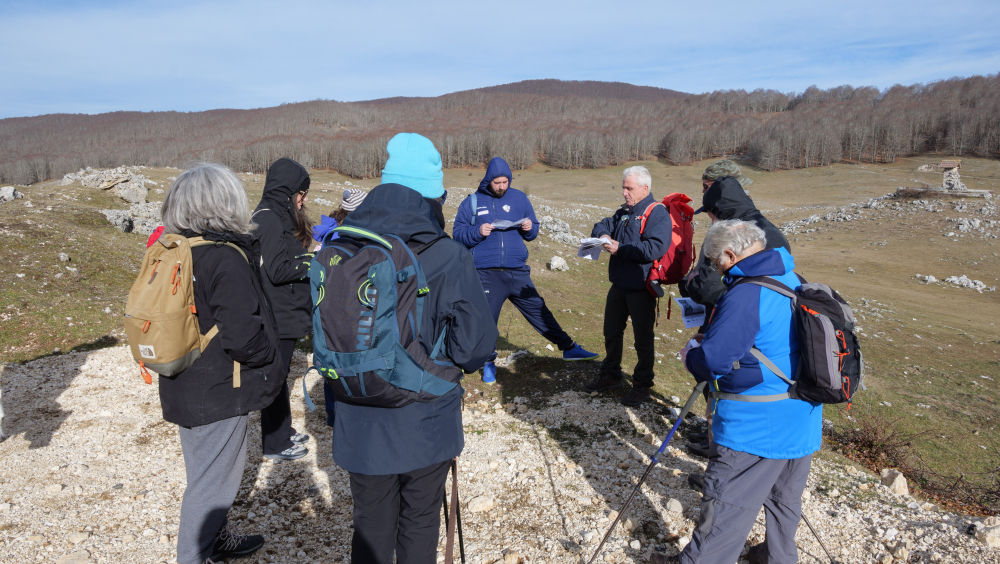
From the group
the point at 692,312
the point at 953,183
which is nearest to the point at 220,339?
the point at 692,312

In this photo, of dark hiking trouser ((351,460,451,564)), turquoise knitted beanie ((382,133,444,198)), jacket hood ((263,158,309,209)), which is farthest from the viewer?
jacket hood ((263,158,309,209))

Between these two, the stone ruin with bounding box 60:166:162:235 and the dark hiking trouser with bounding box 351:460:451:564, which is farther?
the stone ruin with bounding box 60:166:162:235

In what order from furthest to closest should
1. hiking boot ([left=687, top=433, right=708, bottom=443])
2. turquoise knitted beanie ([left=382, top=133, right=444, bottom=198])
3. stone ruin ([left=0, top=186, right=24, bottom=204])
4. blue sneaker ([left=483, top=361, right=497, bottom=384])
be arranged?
stone ruin ([left=0, top=186, right=24, bottom=204]) → blue sneaker ([left=483, top=361, right=497, bottom=384]) → hiking boot ([left=687, top=433, right=708, bottom=443]) → turquoise knitted beanie ([left=382, top=133, right=444, bottom=198])

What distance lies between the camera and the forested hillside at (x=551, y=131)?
2731 inches

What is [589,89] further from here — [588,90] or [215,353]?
[215,353]

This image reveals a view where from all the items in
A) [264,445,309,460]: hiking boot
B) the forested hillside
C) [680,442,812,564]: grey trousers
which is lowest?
[264,445,309,460]: hiking boot

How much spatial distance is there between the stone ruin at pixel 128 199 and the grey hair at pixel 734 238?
13821mm

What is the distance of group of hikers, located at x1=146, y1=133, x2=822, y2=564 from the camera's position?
1.93 meters

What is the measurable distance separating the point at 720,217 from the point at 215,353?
347 centimetres

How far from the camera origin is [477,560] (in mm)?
3100

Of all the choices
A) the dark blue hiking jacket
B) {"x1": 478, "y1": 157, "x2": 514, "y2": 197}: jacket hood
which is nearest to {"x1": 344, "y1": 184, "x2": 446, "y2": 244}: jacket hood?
the dark blue hiking jacket

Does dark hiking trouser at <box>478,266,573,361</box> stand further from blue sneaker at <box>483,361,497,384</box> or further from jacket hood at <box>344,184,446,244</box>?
jacket hood at <box>344,184,446,244</box>

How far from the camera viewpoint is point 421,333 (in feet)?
6.53

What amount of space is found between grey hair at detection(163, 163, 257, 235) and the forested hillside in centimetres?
6038
